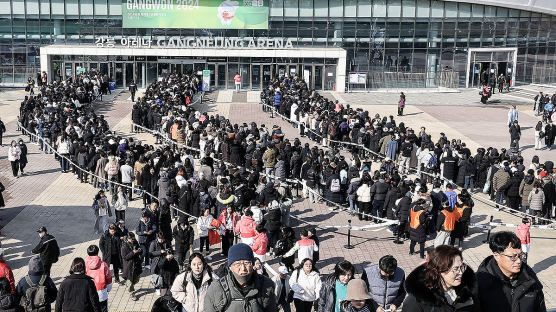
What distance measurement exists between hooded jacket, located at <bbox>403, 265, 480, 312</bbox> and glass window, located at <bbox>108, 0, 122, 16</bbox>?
150 feet

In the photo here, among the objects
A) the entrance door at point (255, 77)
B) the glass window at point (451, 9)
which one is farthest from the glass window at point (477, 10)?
the entrance door at point (255, 77)

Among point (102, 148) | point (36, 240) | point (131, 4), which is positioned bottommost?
point (36, 240)

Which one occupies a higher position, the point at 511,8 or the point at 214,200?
the point at 511,8

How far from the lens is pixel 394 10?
47562 mm

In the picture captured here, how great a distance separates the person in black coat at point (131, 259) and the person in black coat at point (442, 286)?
835 centimetres

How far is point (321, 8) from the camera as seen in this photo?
156ft

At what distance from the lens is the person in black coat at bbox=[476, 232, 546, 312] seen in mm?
5023

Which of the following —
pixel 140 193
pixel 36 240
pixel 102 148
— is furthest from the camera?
pixel 102 148

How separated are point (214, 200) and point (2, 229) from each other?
555cm

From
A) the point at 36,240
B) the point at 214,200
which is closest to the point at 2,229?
the point at 36,240

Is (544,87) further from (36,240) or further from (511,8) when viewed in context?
(36,240)

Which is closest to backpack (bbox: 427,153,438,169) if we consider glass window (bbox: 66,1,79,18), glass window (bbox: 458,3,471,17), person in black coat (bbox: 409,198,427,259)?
person in black coat (bbox: 409,198,427,259)

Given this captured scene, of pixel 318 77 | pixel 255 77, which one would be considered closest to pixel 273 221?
pixel 255 77

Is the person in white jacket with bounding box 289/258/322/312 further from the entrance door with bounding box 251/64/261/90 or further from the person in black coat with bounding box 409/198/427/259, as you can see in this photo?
the entrance door with bounding box 251/64/261/90
